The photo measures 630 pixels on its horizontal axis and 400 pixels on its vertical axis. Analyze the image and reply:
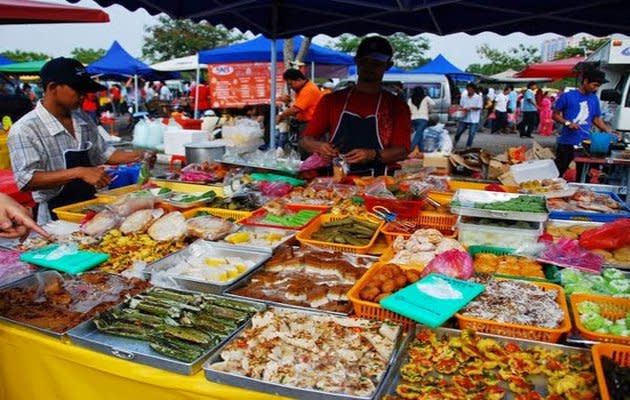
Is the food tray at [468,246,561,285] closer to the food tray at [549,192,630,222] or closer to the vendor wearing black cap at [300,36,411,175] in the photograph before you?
the food tray at [549,192,630,222]

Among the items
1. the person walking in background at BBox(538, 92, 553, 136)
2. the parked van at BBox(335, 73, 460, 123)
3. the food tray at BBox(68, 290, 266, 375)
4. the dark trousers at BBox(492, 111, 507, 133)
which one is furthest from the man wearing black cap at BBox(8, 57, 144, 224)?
the person walking in background at BBox(538, 92, 553, 136)

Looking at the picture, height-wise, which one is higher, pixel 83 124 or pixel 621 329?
pixel 83 124

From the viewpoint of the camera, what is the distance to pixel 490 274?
232 cm

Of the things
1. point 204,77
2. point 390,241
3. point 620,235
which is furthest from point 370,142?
point 204,77

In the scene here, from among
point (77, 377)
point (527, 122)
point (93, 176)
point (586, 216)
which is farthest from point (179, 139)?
point (527, 122)

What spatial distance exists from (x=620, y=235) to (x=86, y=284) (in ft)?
9.27

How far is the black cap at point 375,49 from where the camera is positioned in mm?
3985

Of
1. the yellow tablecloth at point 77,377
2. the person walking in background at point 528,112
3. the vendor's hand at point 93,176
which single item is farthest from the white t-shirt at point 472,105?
the yellow tablecloth at point 77,377

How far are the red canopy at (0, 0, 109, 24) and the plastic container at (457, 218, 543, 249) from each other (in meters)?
3.99

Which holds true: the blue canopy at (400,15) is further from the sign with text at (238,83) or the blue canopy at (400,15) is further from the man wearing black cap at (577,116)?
the sign with text at (238,83)

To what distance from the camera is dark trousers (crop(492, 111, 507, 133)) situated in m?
22.4

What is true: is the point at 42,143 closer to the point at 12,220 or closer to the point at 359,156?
the point at 12,220

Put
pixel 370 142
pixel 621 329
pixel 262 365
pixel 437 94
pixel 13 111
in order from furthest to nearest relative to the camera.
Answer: pixel 437 94, pixel 13 111, pixel 370 142, pixel 621 329, pixel 262 365

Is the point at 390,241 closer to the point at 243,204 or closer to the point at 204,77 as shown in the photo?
the point at 243,204
